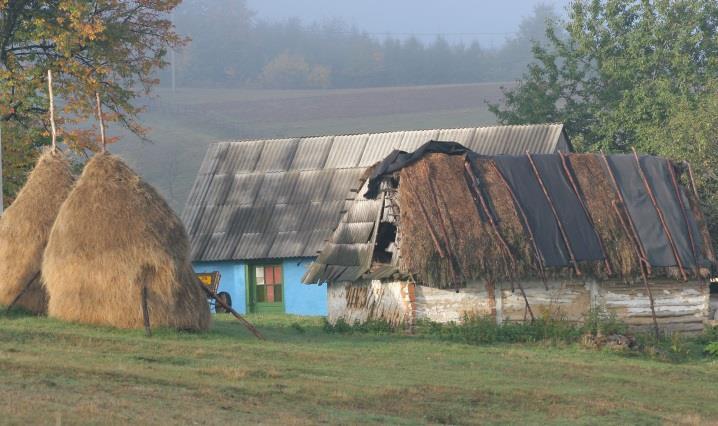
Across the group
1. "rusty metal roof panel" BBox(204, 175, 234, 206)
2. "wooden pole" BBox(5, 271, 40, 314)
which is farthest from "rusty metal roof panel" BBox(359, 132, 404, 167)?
"wooden pole" BBox(5, 271, 40, 314)

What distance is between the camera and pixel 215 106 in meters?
111

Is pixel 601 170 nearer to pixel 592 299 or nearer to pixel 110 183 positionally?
pixel 592 299

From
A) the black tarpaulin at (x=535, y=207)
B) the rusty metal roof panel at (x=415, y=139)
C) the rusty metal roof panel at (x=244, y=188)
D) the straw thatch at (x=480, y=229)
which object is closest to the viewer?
the straw thatch at (x=480, y=229)

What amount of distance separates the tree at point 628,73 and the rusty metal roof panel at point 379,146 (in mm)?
9095

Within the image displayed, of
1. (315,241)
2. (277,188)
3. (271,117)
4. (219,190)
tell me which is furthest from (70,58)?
(271,117)

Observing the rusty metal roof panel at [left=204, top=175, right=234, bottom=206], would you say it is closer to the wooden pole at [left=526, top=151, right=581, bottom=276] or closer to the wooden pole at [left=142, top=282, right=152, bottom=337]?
the wooden pole at [left=526, top=151, right=581, bottom=276]

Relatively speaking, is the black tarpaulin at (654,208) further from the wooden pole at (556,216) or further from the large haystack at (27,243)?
the large haystack at (27,243)

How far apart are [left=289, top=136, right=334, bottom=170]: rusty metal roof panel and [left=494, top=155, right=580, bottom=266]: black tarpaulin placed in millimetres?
9902

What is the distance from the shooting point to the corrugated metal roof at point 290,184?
34.6 meters

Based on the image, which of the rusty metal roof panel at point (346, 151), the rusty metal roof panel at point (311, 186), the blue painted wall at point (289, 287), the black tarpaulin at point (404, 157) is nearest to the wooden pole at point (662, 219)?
the black tarpaulin at point (404, 157)

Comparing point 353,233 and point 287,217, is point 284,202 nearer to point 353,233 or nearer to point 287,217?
point 287,217

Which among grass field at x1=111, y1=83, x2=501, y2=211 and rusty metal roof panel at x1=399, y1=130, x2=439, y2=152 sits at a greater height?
grass field at x1=111, y1=83, x2=501, y2=211

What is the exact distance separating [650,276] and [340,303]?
6889mm

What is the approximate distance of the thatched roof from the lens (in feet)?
83.9
